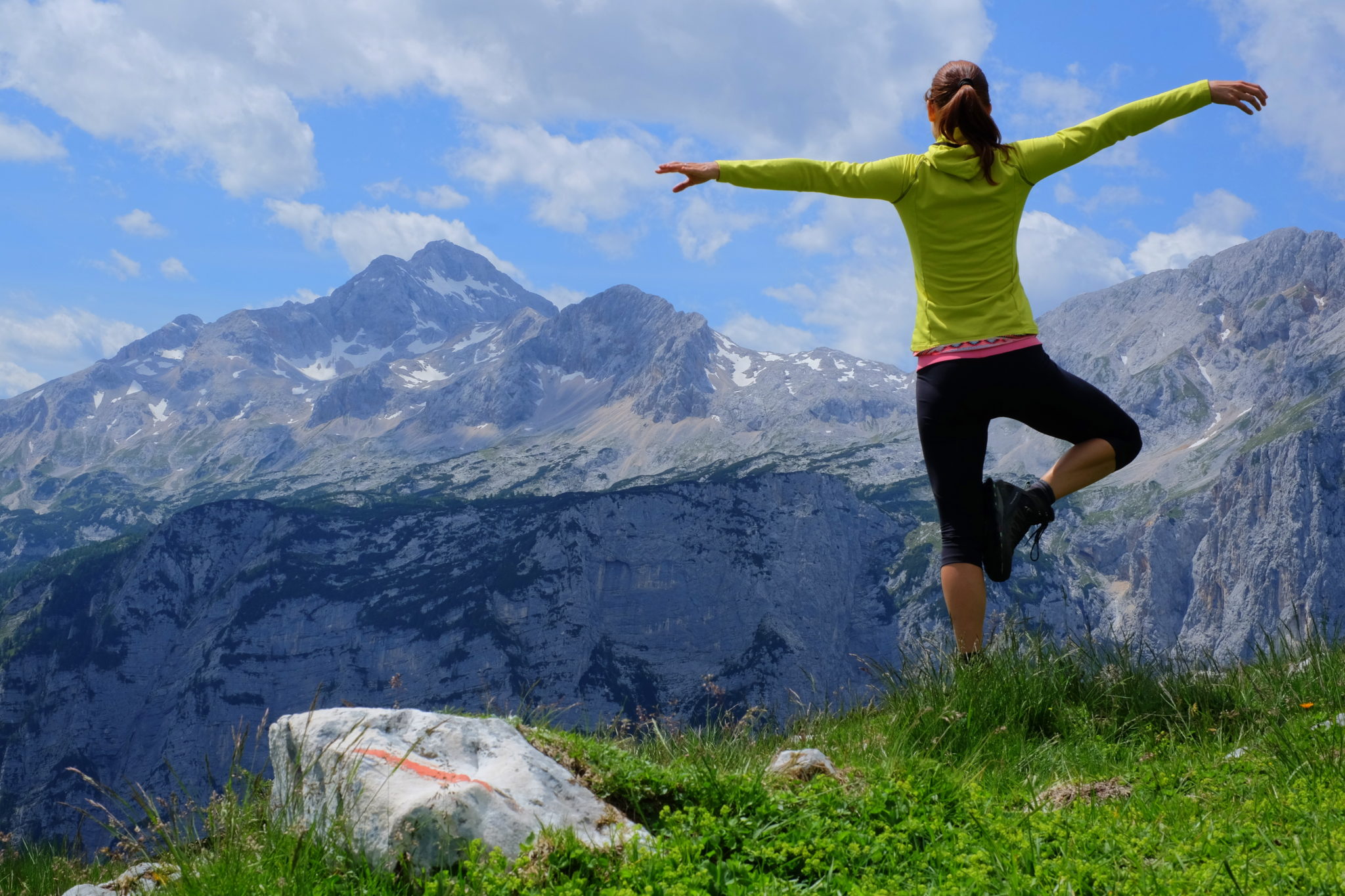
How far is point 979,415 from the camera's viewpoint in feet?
18.4

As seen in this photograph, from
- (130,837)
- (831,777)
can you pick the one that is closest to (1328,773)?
(831,777)

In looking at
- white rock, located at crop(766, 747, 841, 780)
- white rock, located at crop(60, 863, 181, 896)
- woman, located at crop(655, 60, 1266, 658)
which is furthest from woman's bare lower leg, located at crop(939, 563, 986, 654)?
white rock, located at crop(60, 863, 181, 896)

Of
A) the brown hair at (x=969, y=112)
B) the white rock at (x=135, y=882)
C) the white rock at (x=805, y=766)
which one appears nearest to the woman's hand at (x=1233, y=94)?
the brown hair at (x=969, y=112)

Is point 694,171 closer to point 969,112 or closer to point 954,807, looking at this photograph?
point 969,112

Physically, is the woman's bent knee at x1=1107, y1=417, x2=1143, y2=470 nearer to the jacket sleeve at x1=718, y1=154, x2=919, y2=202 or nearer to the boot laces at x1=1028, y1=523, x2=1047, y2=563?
the boot laces at x1=1028, y1=523, x2=1047, y2=563

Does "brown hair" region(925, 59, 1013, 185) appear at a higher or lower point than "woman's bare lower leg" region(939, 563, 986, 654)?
higher

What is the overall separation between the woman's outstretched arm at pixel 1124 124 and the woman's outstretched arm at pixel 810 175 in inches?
29.4

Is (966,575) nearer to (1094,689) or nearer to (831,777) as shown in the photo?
(1094,689)

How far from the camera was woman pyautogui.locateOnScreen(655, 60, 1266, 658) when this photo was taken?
5.55 meters

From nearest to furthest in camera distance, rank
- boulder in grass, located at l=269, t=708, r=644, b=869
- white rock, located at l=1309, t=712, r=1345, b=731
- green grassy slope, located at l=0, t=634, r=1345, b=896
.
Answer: green grassy slope, located at l=0, t=634, r=1345, b=896, boulder in grass, located at l=269, t=708, r=644, b=869, white rock, located at l=1309, t=712, r=1345, b=731

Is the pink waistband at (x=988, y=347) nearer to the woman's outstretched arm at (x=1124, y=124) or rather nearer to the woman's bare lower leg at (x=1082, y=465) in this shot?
the woman's bare lower leg at (x=1082, y=465)

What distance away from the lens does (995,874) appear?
3082mm

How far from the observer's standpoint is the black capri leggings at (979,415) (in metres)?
5.52

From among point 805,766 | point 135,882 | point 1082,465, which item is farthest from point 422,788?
point 1082,465
